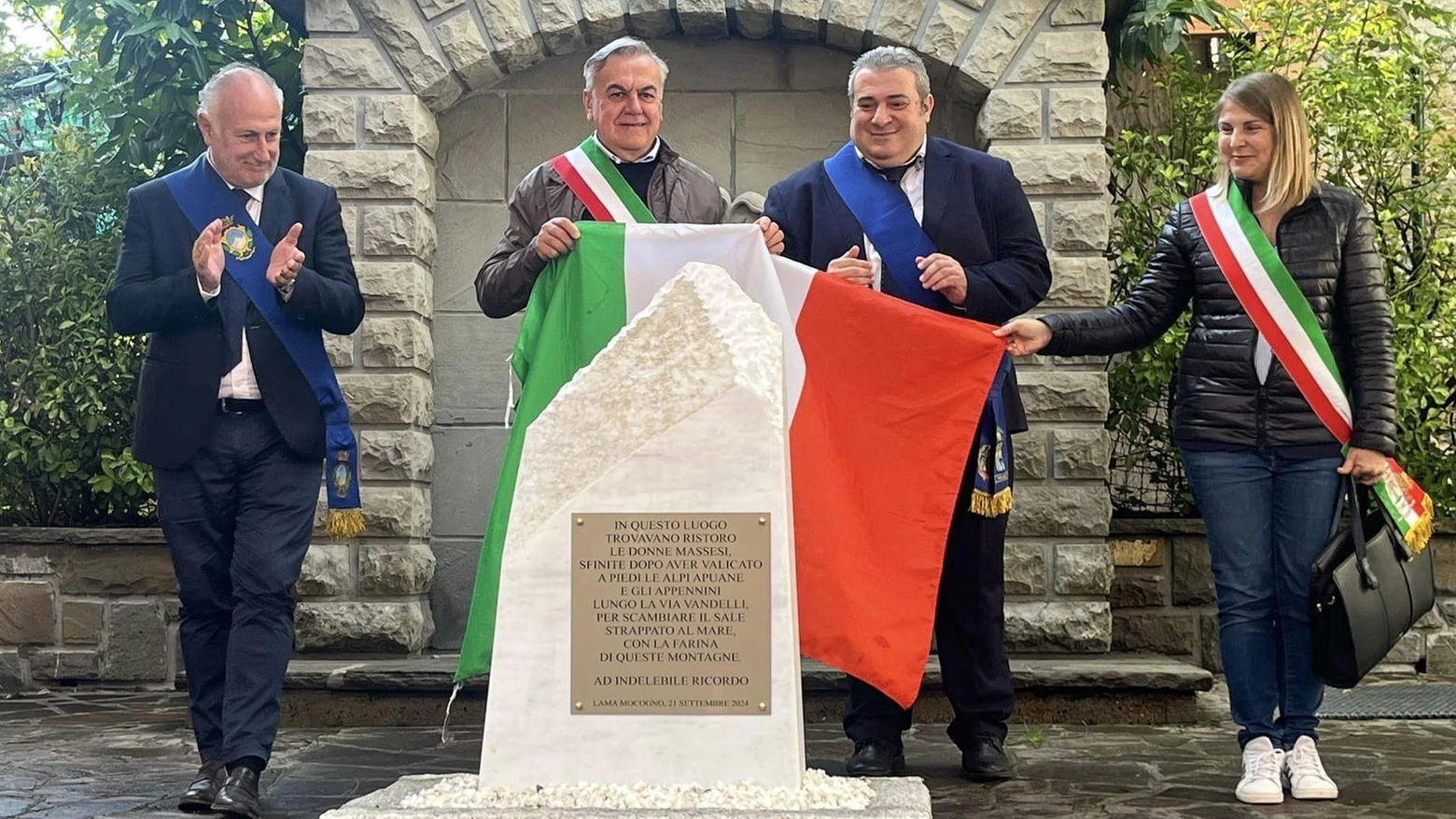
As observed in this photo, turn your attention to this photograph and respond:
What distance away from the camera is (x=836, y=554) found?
4008 millimetres

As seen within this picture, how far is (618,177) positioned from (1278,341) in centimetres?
184

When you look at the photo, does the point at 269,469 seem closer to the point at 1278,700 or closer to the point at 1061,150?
the point at 1278,700

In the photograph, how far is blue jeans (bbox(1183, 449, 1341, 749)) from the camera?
436 cm

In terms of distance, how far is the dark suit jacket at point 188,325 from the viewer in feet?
14.1

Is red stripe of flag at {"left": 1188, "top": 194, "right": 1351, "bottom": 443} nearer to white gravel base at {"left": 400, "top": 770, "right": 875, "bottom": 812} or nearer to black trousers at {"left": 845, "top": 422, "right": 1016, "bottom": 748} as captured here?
black trousers at {"left": 845, "top": 422, "right": 1016, "bottom": 748}

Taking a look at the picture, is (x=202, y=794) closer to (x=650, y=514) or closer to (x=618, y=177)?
(x=650, y=514)

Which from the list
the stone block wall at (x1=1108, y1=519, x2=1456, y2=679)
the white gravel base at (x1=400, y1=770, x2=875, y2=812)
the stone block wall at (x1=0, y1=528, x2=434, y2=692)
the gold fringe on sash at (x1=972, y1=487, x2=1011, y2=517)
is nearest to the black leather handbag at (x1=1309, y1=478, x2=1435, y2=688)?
the gold fringe on sash at (x1=972, y1=487, x2=1011, y2=517)

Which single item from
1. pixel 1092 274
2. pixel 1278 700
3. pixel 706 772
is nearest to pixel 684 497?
pixel 706 772

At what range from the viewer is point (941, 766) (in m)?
4.95

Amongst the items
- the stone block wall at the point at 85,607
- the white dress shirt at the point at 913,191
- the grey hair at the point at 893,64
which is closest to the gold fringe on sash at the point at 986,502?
the white dress shirt at the point at 913,191

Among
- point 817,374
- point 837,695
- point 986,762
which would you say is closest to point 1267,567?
point 986,762

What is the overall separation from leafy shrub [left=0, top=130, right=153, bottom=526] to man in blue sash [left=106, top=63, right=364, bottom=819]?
9.91 feet

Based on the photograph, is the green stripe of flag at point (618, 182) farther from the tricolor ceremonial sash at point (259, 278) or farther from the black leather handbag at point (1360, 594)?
the black leather handbag at point (1360, 594)

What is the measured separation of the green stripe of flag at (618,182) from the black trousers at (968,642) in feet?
3.87
